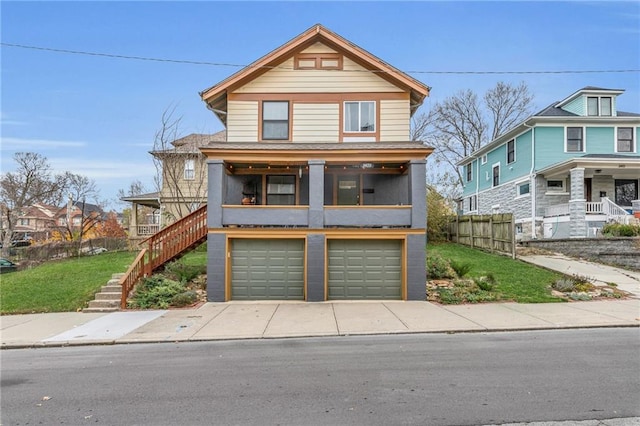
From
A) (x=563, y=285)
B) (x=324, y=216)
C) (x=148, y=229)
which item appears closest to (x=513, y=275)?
(x=563, y=285)

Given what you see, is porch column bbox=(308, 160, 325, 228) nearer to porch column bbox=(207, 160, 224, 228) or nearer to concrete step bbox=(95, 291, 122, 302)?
porch column bbox=(207, 160, 224, 228)

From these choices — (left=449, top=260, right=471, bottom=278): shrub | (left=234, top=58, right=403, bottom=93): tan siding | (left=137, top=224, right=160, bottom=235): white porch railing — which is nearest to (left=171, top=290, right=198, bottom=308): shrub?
(left=234, top=58, right=403, bottom=93): tan siding

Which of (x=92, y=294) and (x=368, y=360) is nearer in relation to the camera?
(x=368, y=360)

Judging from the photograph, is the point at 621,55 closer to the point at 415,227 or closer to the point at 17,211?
the point at 415,227

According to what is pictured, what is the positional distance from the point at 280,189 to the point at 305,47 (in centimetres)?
534

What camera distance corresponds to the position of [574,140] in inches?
806

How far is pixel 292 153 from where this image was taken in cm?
1175

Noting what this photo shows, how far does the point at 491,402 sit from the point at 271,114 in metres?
11.4

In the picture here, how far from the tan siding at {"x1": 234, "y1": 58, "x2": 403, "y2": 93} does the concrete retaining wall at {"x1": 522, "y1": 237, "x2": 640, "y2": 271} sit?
11201 millimetres

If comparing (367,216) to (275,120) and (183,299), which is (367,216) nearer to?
(275,120)

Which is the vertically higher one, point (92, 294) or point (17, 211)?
point (17, 211)

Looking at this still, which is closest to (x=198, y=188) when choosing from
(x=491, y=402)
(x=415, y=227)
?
(x=415, y=227)

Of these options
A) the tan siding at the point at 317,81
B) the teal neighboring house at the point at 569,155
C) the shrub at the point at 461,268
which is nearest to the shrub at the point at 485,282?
the shrub at the point at 461,268

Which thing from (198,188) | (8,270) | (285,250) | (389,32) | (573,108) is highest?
(389,32)
